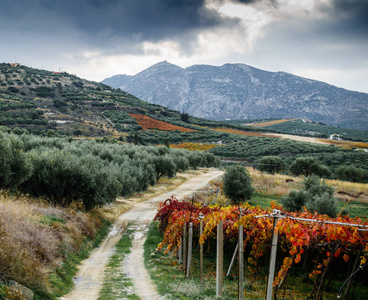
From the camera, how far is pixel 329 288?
9.97 meters

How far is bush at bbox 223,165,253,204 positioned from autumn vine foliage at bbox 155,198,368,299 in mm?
14846

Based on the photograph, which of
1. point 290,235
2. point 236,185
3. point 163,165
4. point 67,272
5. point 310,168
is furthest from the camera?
point 310,168

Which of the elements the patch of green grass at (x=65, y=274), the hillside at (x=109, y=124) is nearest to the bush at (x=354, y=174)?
the hillside at (x=109, y=124)

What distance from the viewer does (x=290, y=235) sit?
7.54 meters

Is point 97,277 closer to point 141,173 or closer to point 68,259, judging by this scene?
point 68,259

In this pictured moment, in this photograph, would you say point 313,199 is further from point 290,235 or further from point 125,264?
point 290,235

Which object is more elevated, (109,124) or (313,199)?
(109,124)

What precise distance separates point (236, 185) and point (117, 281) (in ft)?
74.7

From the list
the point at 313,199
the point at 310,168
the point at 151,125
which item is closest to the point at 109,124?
the point at 151,125

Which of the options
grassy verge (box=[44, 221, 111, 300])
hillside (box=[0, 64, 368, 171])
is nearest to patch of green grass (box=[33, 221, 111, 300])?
grassy verge (box=[44, 221, 111, 300])

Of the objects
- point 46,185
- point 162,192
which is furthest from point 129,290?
point 162,192

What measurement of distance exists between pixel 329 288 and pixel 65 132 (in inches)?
3056

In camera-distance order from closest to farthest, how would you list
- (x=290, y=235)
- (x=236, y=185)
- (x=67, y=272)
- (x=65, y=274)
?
(x=290, y=235) < (x=65, y=274) < (x=67, y=272) < (x=236, y=185)

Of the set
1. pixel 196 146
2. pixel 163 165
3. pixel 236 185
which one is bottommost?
pixel 236 185
